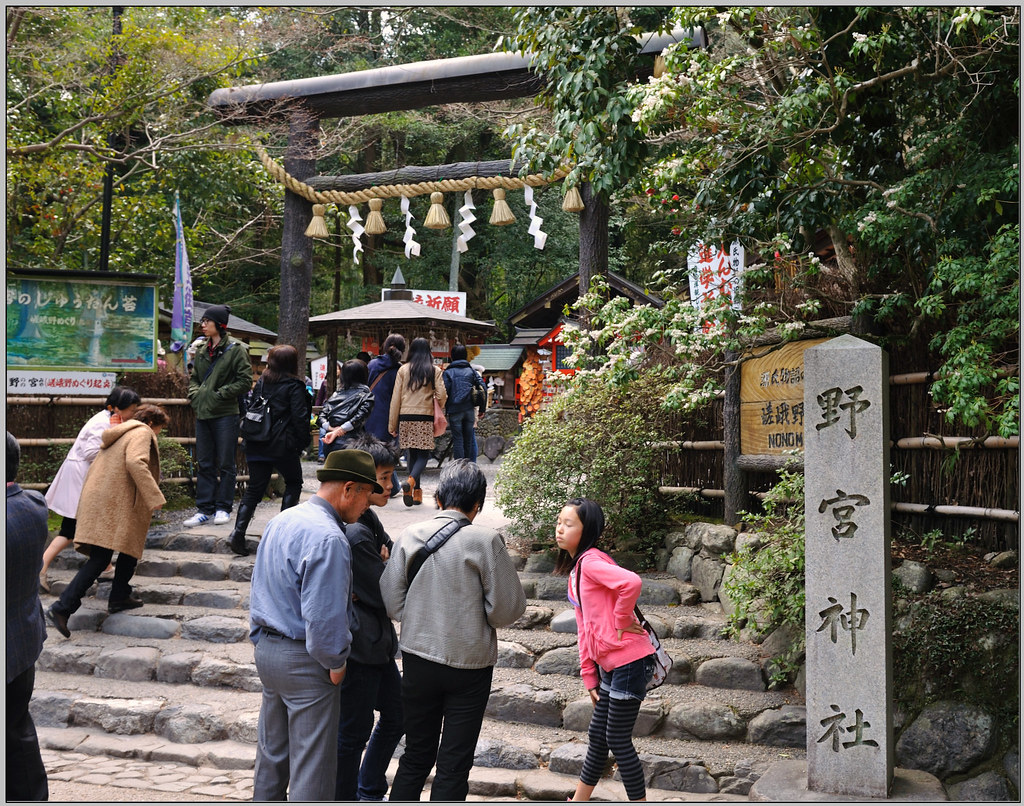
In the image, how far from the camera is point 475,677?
3.91 metres

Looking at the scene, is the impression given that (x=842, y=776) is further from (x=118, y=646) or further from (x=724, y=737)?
(x=118, y=646)

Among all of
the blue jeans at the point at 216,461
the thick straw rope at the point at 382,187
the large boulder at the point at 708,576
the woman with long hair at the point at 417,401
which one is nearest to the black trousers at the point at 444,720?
the large boulder at the point at 708,576

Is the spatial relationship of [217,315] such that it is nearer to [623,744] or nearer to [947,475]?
[623,744]

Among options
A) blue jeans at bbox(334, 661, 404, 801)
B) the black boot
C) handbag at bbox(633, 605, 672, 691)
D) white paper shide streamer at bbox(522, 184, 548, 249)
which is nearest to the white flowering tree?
handbag at bbox(633, 605, 672, 691)

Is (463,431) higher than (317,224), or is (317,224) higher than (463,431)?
(317,224)

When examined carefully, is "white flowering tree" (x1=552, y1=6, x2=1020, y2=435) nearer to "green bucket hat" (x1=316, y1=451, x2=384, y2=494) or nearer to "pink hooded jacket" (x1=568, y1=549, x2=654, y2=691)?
"pink hooded jacket" (x1=568, y1=549, x2=654, y2=691)

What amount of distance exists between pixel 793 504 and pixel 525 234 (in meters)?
21.7

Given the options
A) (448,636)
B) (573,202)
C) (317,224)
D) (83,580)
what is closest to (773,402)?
(573,202)

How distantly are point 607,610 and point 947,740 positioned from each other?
243cm

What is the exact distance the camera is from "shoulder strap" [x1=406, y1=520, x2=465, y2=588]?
155 inches

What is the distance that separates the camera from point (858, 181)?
6.07m

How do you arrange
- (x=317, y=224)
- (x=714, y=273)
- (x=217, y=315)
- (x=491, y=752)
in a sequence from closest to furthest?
(x=491, y=752), (x=714, y=273), (x=217, y=315), (x=317, y=224)

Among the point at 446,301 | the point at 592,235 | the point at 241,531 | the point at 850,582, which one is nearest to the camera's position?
the point at 850,582

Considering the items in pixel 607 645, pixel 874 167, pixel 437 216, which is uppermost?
pixel 437 216
